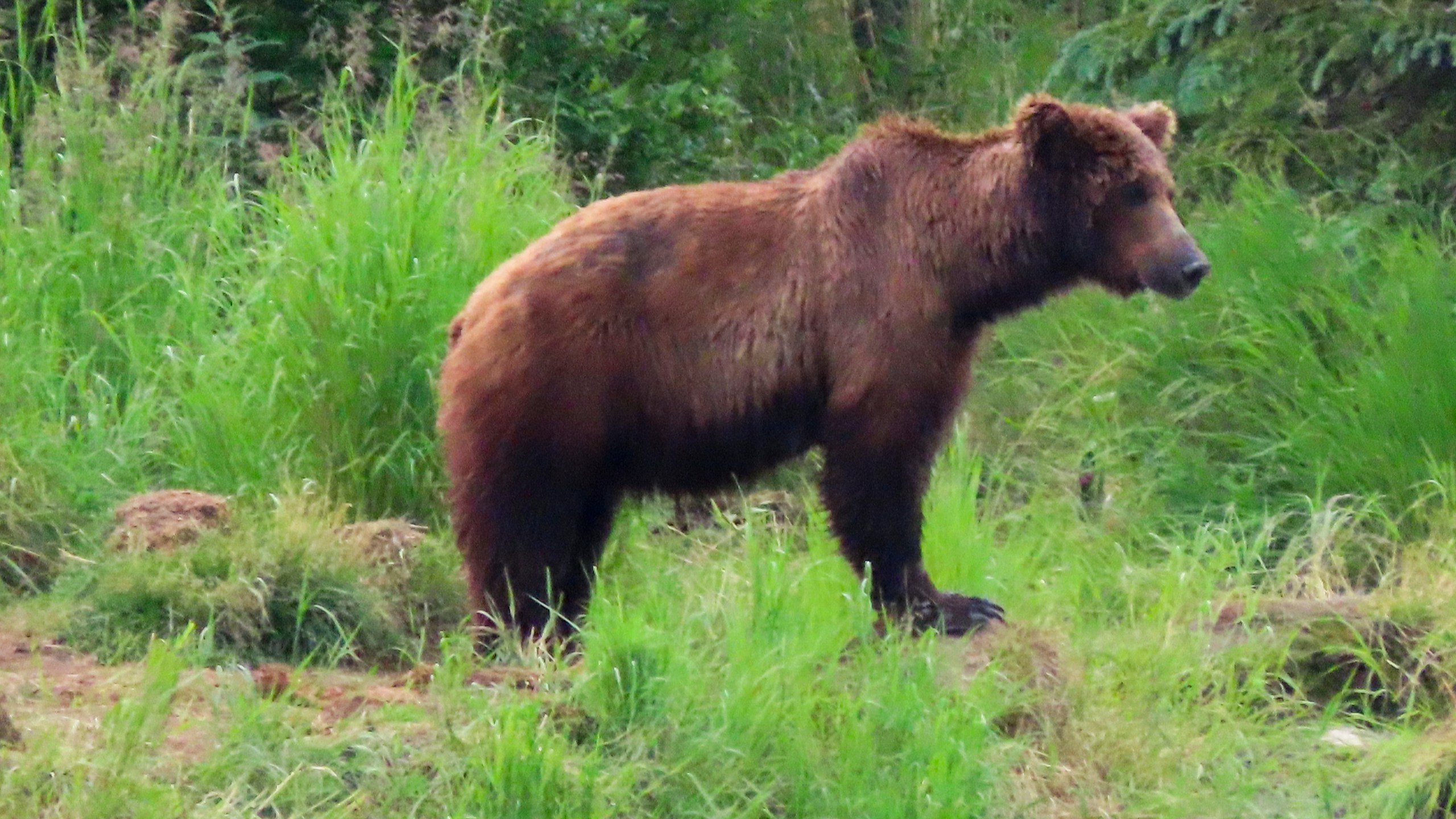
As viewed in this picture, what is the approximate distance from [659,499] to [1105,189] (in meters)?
2.08

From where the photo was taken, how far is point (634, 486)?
523cm

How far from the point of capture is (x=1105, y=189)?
525 cm

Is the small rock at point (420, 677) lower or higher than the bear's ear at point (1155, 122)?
lower

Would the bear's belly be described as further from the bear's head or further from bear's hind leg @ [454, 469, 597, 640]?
the bear's head

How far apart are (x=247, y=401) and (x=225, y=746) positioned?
7.85ft

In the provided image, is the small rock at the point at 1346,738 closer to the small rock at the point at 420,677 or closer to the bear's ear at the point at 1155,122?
the bear's ear at the point at 1155,122

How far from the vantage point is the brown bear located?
5.00 metres

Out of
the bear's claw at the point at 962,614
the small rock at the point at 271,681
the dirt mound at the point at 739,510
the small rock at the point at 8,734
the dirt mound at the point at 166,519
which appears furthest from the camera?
the dirt mound at the point at 739,510

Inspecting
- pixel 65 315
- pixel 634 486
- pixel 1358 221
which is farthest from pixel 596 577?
pixel 1358 221

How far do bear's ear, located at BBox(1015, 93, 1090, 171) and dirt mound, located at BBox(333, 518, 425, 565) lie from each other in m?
2.14

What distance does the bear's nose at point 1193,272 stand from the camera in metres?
5.13

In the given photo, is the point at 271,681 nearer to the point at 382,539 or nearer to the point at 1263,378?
the point at 382,539

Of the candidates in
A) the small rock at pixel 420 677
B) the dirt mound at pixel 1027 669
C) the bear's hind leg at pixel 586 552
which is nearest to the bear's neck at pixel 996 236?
the dirt mound at pixel 1027 669

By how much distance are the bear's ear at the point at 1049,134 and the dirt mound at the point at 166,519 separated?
2.51 m
